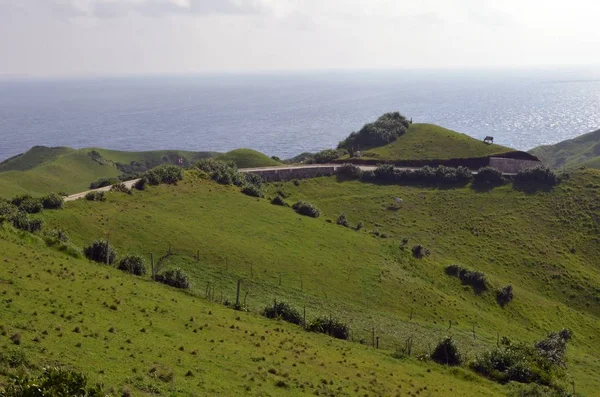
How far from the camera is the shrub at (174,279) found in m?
43.6

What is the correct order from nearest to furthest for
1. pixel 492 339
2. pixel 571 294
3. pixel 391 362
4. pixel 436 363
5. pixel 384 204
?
pixel 391 362 → pixel 436 363 → pixel 492 339 → pixel 571 294 → pixel 384 204

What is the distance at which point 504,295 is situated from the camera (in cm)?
6206

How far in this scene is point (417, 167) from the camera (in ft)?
352

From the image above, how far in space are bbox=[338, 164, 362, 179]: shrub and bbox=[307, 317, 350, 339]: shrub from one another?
212 ft

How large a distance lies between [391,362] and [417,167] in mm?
75497

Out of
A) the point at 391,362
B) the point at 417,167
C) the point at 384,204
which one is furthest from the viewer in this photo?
the point at 417,167

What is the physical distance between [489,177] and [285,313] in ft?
228

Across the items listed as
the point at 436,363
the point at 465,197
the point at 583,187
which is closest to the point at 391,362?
the point at 436,363

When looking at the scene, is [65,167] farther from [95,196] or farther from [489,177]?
[489,177]

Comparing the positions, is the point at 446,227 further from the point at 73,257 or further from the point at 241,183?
the point at 73,257

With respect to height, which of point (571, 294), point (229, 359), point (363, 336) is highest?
point (229, 359)

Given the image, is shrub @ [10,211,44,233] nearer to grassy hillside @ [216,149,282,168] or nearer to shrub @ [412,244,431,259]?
shrub @ [412,244,431,259]

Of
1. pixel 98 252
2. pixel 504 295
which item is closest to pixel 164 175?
pixel 98 252

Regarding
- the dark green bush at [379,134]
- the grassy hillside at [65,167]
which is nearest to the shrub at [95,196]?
the grassy hillside at [65,167]
